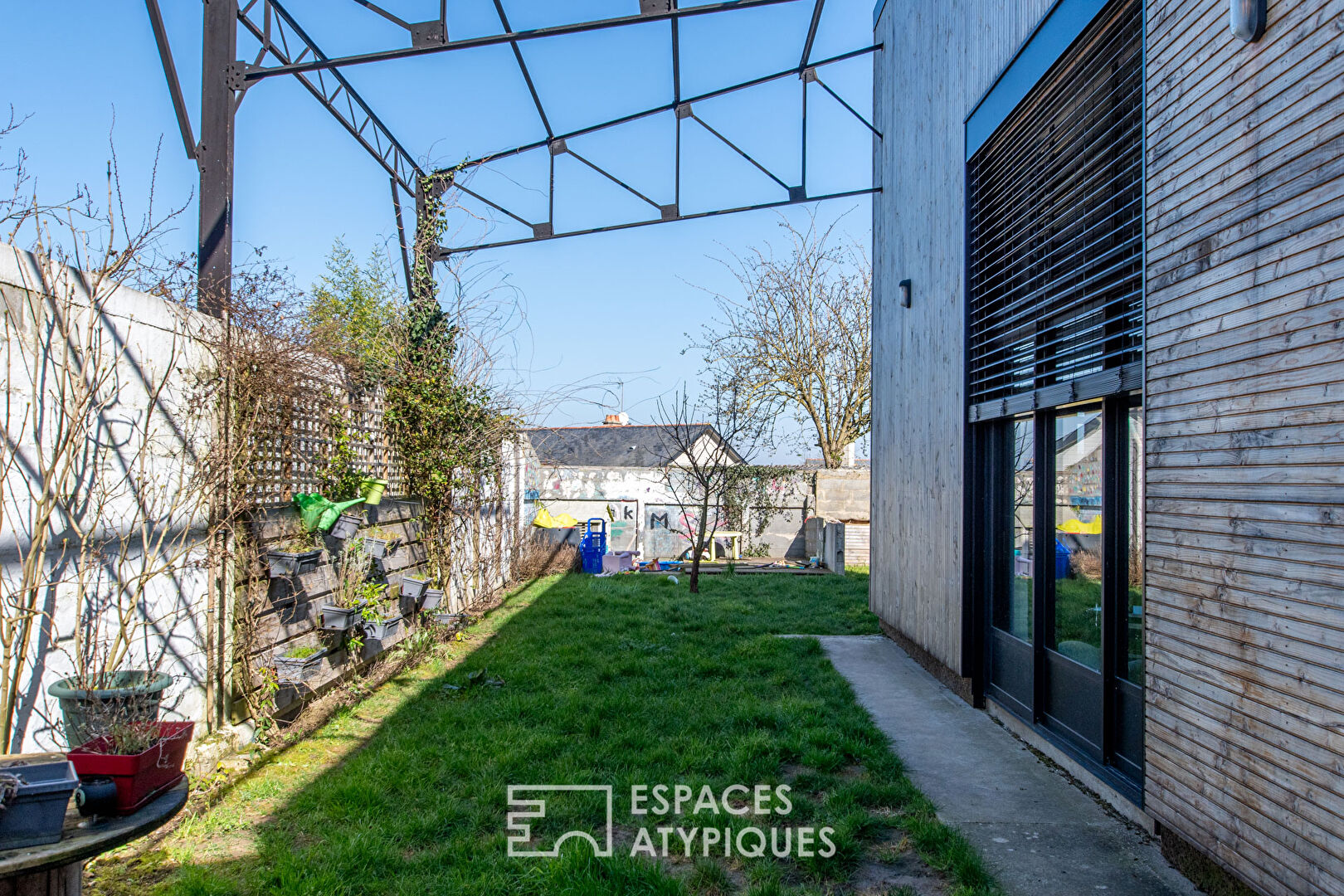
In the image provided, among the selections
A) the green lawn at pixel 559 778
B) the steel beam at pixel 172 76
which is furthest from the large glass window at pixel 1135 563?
the steel beam at pixel 172 76

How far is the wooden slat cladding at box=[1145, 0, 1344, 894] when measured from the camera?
6.80 feet

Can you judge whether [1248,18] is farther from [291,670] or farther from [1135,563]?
[291,670]

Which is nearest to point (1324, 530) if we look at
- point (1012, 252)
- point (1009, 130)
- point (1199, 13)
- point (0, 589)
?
point (1199, 13)

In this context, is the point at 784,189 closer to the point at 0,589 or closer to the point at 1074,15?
the point at 1074,15

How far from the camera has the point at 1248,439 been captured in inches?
93.4

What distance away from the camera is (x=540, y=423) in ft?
27.8

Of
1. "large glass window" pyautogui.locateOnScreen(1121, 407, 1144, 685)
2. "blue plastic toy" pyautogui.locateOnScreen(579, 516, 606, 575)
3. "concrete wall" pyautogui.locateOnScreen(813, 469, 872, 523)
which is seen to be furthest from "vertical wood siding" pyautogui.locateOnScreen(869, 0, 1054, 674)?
"blue plastic toy" pyautogui.locateOnScreen(579, 516, 606, 575)

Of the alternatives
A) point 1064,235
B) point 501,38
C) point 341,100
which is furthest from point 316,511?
point 1064,235

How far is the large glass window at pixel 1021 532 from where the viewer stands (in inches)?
174

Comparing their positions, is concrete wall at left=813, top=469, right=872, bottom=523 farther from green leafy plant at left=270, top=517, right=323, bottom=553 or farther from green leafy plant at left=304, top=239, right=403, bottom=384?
green leafy plant at left=270, top=517, right=323, bottom=553

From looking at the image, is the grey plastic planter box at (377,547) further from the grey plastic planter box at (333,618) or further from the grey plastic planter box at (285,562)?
the grey plastic planter box at (285,562)

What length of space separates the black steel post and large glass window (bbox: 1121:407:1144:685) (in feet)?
15.6

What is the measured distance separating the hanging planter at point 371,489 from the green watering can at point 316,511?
20.5 inches

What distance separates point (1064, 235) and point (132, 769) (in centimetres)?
452
